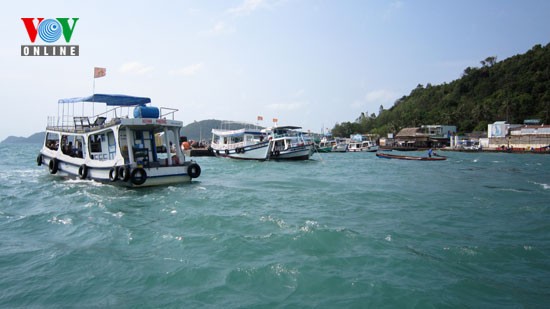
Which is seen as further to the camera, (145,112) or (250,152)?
(250,152)

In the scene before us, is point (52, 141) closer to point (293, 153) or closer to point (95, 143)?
point (95, 143)

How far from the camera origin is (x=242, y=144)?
43875 mm

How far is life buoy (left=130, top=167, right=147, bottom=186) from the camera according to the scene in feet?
58.5

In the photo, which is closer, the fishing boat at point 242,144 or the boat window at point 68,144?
the boat window at point 68,144

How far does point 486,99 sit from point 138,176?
114 metres

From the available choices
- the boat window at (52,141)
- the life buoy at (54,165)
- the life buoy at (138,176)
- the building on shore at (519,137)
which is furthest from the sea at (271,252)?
the building on shore at (519,137)

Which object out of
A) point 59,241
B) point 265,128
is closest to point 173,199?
point 59,241

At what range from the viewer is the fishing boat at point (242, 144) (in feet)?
136

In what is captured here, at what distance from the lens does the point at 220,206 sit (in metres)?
14.6

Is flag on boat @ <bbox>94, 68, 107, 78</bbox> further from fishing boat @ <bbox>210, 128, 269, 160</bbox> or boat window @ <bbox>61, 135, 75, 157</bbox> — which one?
fishing boat @ <bbox>210, 128, 269, 160</bbox>

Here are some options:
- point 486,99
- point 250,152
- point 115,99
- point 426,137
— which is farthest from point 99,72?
point 486,99

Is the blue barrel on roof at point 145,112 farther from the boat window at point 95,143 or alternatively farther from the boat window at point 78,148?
the boat window at point 78,148

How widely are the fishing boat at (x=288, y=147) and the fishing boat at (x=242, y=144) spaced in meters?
0.88

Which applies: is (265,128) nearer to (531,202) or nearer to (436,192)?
(436,192)
